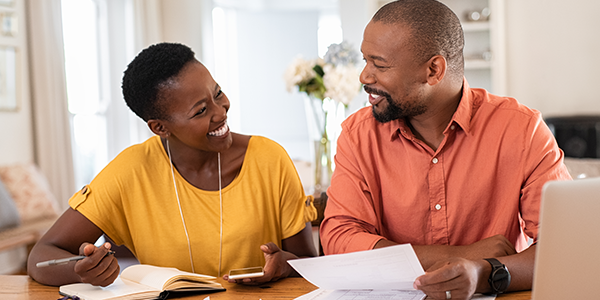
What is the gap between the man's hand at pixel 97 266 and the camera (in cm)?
116

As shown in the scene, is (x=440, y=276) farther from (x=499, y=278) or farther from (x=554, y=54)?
(x=554, y=54)

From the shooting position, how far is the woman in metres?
1.44

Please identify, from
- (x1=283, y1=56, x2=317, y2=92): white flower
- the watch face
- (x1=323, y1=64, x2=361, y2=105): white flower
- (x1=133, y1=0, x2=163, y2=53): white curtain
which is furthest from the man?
(x1=133, y1=0, x2=163, y2=53): white curtain

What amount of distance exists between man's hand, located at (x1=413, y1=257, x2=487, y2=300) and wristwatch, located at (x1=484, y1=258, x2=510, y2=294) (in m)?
0.07

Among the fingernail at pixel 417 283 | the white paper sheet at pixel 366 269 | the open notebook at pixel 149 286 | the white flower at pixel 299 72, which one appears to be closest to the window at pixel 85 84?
the white flower at pixel 299 72

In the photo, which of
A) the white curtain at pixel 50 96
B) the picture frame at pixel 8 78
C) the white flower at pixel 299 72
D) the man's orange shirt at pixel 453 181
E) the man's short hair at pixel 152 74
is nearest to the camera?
the man's orange shirt at pixel 453 181

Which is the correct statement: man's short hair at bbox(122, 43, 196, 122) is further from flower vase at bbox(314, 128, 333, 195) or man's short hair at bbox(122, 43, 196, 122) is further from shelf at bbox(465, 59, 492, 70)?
shelf at bbox(465, 59, 492, 70)

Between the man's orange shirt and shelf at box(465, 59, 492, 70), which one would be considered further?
shelf at box(465, 59, 492, 70)

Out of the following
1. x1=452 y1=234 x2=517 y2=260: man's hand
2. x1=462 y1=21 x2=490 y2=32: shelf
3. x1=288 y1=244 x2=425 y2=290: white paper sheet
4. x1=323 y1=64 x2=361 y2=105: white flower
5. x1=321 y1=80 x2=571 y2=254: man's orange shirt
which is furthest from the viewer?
x1=462 y1=21 x2=490 y2=32: shelf

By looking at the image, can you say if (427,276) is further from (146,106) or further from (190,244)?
(146,106)

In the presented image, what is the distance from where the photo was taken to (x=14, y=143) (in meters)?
3.98

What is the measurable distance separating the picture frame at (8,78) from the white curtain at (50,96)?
0.54 feet

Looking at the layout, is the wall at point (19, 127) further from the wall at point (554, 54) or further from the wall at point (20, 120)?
the wall at point (554, 54)

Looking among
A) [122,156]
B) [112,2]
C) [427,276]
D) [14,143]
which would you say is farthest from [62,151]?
[427,276]
